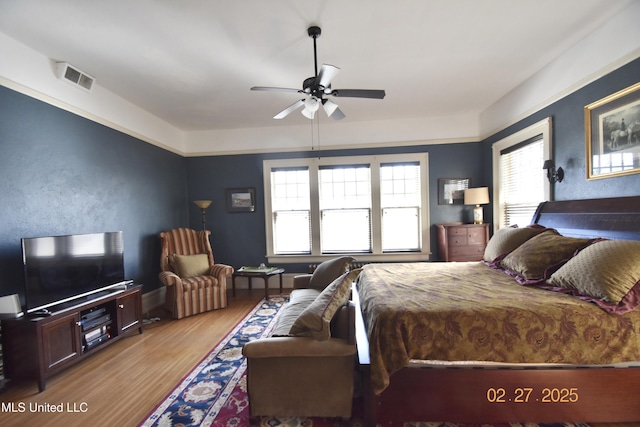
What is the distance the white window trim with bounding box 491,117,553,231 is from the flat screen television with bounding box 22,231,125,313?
16.4ft

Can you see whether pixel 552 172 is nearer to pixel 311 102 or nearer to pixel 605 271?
pixel 605 271

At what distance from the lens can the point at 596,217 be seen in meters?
2.46

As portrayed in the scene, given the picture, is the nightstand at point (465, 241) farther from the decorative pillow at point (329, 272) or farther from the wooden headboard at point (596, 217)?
the decorative pillow at point (329, 272)

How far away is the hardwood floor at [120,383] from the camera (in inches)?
75.3

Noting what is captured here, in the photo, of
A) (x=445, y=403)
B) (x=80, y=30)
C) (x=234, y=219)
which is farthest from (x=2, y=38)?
(x=445, y=403)

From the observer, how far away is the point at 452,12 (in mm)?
2234

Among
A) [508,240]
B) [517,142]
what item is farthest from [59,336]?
[517,142]

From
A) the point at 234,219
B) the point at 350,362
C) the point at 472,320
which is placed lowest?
the point at 350,362

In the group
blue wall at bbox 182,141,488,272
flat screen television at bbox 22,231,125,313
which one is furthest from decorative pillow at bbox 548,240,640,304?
flat screen television at bbox 22,231,125,313

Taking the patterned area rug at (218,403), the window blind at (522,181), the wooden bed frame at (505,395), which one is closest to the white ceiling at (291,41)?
the window blind at (522,181)

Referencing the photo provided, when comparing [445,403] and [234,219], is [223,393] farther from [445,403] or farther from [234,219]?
[234,219]

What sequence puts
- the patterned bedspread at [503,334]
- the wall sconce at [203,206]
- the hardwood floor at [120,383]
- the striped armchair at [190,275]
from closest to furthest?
the patterned bedspread at [503,334]
the hardwood floor at [120,383]
the striped armchair at [190,275]
the wall sconce at [203,206]

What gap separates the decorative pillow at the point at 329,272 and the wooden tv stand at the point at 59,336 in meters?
2.11

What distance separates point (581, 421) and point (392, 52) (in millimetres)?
3210
